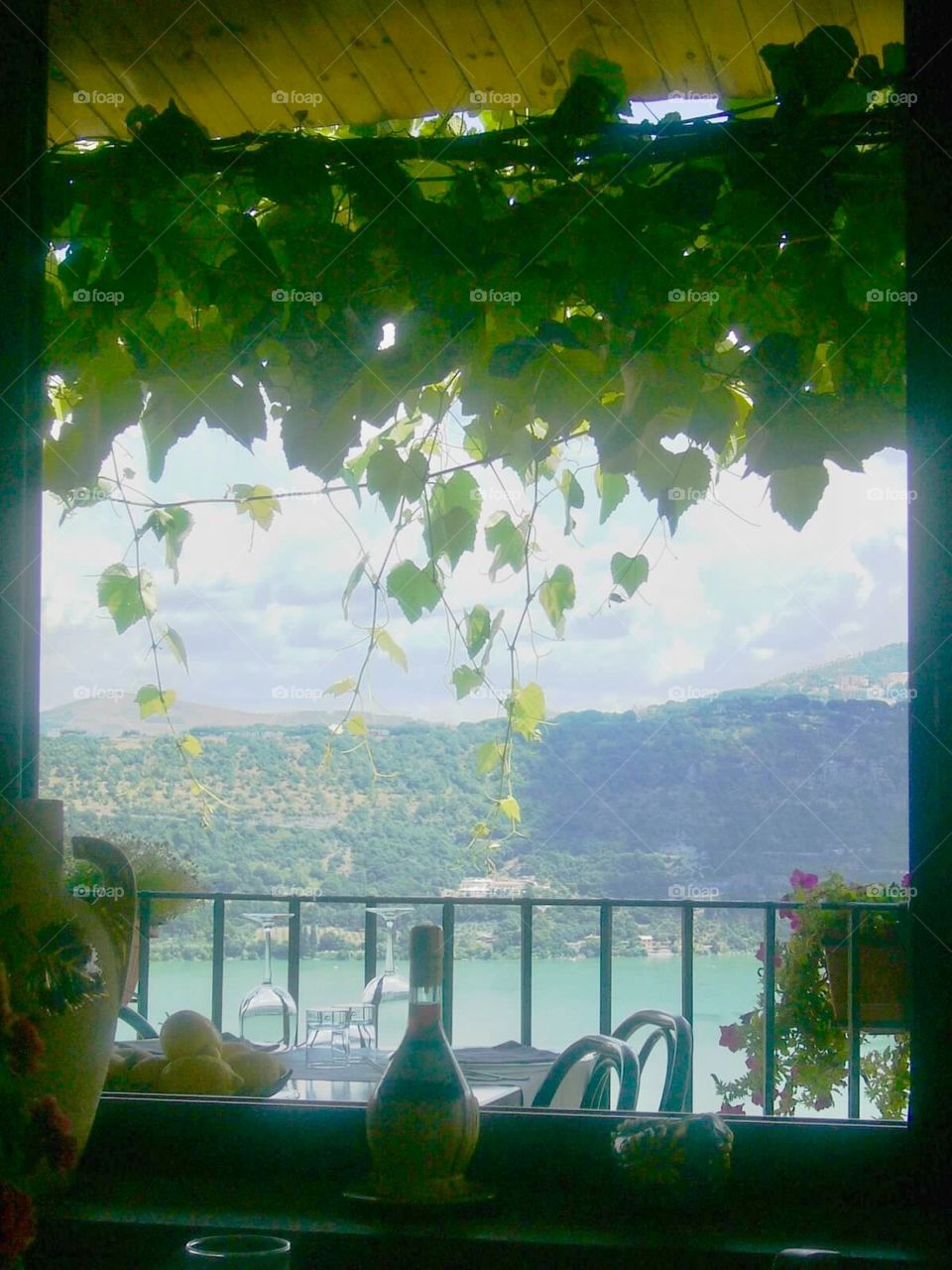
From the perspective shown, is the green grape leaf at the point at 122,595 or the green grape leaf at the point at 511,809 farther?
the green grape leaf at the point at 511,809

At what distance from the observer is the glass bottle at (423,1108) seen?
3.41 feet

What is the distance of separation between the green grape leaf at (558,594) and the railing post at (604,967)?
1.01 meters

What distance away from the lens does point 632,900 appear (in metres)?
2.80

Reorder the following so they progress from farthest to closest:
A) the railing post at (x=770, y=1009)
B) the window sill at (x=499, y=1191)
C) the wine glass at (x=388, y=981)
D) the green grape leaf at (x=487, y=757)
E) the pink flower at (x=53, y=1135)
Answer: the wine glass at (x=388, y=981) < the green grape leaf at (x=487, y=757) < the railing post at (x=770, y=1009) < the window sill at (x=499, y=1191) < the pink flower at (x=53, y=1135)

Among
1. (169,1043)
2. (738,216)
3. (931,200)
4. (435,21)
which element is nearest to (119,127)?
(435,21)

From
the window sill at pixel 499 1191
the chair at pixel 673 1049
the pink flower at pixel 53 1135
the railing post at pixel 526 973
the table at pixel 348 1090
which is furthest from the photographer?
the railing post at pixel 526 973

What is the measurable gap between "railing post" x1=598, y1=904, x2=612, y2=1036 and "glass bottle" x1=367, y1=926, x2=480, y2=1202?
176 cm

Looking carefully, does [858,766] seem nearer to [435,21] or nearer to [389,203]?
[389,203]

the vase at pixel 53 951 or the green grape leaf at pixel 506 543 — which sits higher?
the green grape leaf at pixel 506 543

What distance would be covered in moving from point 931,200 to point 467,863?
1.87m

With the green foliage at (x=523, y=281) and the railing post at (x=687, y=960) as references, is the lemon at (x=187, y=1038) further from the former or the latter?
the railing post at (x=687, y=960)

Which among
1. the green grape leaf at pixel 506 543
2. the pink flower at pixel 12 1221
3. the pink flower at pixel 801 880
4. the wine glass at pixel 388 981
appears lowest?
the wine glass at pixel 388 981

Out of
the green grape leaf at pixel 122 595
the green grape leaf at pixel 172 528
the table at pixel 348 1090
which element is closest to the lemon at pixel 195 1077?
the table at pixel 348 1090

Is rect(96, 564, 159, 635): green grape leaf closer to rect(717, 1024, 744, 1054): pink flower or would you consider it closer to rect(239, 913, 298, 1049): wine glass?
rect(239, 913, 298, 1049): wine glass
